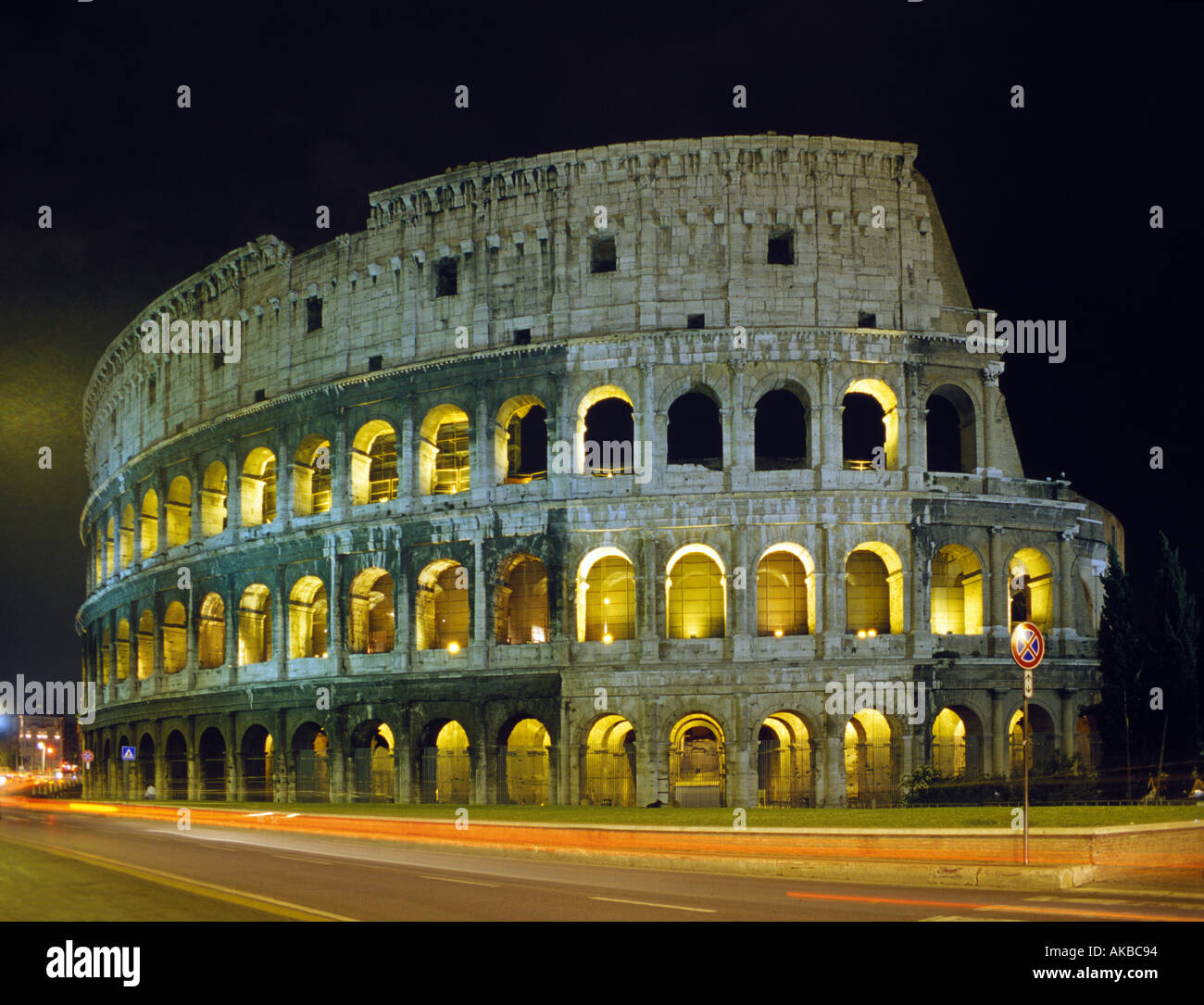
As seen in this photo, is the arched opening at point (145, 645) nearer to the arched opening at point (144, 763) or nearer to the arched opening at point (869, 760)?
the arched opening at point (144, 763)

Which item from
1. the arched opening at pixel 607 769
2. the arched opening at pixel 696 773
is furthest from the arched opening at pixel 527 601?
the arched opening at pixel 696 773

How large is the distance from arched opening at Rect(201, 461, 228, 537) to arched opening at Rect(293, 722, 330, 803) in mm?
10108

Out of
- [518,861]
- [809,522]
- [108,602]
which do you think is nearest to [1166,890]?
[518,861]

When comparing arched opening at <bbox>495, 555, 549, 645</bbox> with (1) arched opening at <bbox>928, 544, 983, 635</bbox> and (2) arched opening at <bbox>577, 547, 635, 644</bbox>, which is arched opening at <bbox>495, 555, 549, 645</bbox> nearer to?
(2) arched opening at <bbox>577, 547, 635, 644</bbox>

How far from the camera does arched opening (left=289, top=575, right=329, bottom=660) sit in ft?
136

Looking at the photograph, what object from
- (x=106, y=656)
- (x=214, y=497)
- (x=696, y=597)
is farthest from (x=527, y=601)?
(x=106, y=656)

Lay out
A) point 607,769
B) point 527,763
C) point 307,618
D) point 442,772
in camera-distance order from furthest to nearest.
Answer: point 307,618, point 442,772, point 527,763, point 607,769

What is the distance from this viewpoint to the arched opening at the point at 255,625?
43.2 meters

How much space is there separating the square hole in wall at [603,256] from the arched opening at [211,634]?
20.9m

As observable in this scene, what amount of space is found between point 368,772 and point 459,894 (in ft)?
83.0

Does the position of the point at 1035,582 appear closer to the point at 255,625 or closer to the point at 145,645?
the point at 255,625

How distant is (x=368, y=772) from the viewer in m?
38.7

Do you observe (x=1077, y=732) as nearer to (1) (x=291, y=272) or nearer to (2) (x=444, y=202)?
(2) (x=444, y=202)

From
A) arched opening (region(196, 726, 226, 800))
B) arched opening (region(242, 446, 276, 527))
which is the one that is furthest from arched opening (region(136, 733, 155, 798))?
arched opening (region(242, 446, 276, 527))
